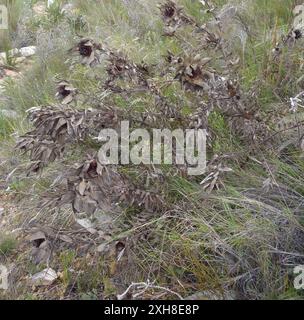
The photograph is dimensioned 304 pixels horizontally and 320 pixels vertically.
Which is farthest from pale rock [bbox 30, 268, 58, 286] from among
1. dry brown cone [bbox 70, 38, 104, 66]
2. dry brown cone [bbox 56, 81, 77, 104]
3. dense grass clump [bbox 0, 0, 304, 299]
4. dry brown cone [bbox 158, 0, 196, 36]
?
dry brown cone [bbox 158, 0, 196, 36]

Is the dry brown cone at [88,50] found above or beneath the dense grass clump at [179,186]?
above

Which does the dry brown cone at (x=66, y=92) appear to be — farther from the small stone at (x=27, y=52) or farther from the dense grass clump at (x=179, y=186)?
the small stone at (x=27, y=52)

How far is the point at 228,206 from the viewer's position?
2.06 m

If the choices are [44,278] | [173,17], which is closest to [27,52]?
[173,17]

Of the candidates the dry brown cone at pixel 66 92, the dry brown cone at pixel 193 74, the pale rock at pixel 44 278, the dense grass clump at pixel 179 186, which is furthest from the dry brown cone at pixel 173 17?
the pale rock at pixel 44 278

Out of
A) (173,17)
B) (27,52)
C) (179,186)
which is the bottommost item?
(27,52)

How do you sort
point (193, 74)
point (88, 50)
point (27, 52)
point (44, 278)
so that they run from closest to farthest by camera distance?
point (193, 74)
point (88, 50)
point (44, 278)
point (27, 52)

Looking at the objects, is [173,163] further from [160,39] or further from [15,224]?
[160,39]

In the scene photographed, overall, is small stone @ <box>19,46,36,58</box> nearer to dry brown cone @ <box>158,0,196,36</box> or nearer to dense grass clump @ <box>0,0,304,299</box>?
dense grass clump @ <box>0,0,304,299</box>

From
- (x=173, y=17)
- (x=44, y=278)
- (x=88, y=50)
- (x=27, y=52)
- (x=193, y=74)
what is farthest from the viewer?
(x=27, y=52)

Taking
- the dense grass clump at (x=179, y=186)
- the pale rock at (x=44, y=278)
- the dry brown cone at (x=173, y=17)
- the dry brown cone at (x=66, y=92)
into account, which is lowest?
the pale rock at (x=44, y=278)

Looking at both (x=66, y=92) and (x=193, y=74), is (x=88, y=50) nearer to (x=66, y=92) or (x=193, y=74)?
(x=66, y=92)

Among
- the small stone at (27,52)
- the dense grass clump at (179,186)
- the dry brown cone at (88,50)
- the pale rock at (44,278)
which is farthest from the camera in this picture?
the small stone at (27,52)

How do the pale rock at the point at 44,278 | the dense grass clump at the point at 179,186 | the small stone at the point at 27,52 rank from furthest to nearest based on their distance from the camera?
the small stone at the point at 27,52, the pale rock at the point at 44,278, the dense grass clump at the point at 179,186
